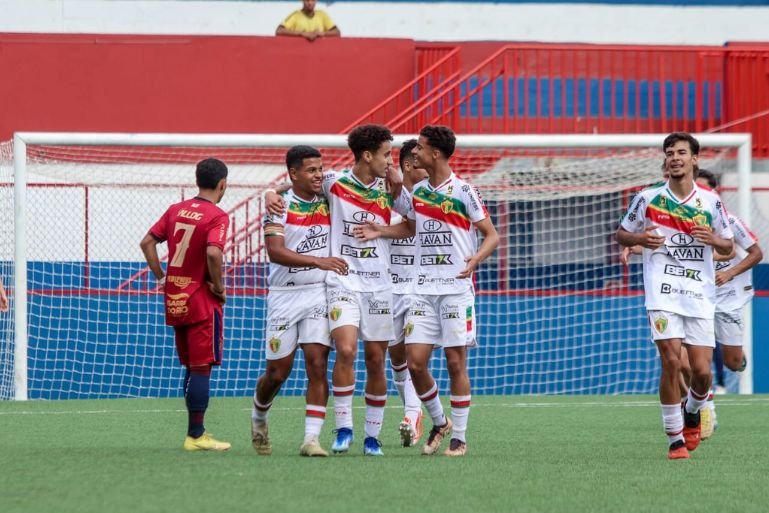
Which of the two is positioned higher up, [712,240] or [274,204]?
[274,204]

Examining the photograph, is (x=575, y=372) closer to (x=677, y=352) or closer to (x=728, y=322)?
(x=728, y=322)

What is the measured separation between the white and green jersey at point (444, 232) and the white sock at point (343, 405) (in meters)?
0.74

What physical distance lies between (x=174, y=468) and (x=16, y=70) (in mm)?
12070

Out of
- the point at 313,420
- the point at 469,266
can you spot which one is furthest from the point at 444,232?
the point at 313,420

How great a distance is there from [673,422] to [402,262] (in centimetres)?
190

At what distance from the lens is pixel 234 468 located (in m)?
7.47

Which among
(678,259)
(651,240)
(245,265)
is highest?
(245,265)

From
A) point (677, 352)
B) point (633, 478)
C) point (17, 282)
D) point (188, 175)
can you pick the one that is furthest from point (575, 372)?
point (633, 478)

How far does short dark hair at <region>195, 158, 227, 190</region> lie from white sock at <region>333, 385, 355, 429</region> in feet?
4.70

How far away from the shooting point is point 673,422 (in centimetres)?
835

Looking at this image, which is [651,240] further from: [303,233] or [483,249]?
[303,233]

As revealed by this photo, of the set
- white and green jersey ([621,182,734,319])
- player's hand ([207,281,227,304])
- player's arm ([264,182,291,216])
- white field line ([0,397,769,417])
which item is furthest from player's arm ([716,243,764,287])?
white field line ([0,397,769,417])

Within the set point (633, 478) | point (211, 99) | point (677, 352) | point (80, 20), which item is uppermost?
point (80, 20)

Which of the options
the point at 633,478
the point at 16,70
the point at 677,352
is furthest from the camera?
the point at 16,70
